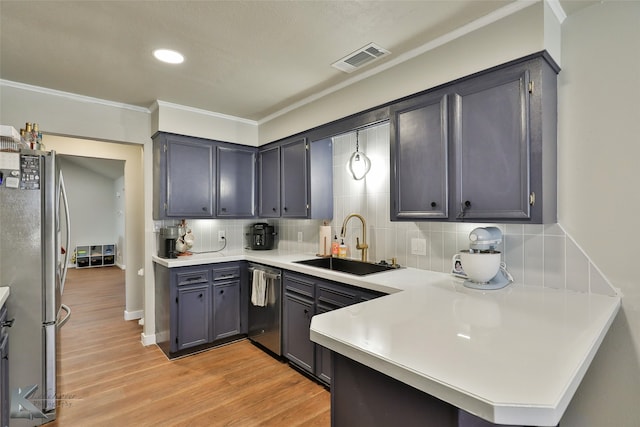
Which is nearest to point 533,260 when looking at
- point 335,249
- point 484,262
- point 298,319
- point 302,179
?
point 484,262

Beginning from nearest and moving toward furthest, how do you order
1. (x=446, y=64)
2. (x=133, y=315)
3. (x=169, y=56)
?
1. (x=446, y=64)
2. (x=169, y=56)
3. (x=133, y=315)

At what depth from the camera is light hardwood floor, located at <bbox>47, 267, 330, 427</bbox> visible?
2107mm

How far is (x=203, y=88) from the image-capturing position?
9.25 feet

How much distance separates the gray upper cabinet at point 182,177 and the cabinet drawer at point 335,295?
1718 millimetres

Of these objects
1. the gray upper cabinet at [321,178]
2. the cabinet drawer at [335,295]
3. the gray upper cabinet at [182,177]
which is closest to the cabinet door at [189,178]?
the gray upper cabinet at [182,177]

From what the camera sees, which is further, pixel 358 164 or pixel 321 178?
pixel 321 178

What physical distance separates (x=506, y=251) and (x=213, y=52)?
2325mm

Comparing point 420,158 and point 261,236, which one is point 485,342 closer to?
point 420,158

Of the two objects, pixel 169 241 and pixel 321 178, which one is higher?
pixel 321 178

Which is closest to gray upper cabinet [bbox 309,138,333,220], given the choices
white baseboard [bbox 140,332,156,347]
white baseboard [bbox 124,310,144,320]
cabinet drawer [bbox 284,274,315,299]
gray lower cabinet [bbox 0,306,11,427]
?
cabinet drawer [bbox 284,274,315,299]

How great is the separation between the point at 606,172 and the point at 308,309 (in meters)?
2.06

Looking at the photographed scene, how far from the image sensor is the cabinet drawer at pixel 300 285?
2.52m

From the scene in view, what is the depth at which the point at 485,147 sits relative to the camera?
1.74 meters

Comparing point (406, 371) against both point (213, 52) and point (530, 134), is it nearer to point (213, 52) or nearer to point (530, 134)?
point (530, 134)
